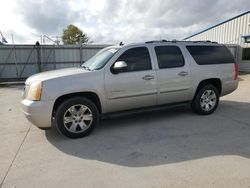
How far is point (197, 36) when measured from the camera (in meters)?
28.8

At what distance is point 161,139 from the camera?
459cm

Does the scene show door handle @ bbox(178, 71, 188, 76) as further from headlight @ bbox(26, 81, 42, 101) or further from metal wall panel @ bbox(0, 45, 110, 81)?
metal wall panel @ bbox(0, 45, 110, 81)

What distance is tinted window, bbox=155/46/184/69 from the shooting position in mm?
5551

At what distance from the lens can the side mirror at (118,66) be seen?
4862 millimetres

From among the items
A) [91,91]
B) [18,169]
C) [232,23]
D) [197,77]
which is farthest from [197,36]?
[18,169]

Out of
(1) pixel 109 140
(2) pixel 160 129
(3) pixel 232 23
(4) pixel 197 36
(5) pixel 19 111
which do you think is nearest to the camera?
(1) pixel 109 140

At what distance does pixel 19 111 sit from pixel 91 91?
11.9 feet

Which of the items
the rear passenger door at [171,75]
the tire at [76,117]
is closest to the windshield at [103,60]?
the tire at [76,117]

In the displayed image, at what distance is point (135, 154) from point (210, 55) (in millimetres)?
3727

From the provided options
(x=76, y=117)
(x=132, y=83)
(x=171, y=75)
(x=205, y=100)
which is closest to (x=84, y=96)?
(x=76, y=117)

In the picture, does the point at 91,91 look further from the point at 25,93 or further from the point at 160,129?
the point at 160,129

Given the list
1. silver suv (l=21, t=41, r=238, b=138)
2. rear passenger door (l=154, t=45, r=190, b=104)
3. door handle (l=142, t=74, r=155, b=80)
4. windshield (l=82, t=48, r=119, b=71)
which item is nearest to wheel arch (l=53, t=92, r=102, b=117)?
silver suv (l=21, t=41, r=238, b=138)

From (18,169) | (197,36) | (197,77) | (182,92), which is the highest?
(197,36)

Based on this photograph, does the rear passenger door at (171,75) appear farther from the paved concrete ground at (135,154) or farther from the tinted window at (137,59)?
the paved concrete ground at (135,154)
